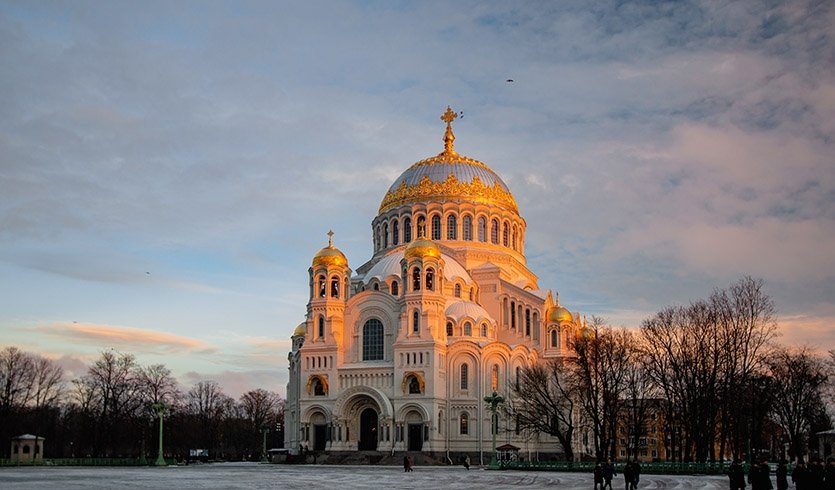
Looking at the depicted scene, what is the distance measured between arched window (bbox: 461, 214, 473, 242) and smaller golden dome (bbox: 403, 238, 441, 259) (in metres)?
9.36

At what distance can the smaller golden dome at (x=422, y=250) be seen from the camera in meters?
63.5

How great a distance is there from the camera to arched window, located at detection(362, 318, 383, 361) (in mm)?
64562

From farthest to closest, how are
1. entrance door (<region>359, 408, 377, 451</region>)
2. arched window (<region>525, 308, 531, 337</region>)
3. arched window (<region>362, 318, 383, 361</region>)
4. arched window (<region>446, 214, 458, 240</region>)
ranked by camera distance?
arched window (<region>446, 214, 458, 240</region>) → arched window (<region>525, 308, 531, 337</region>) → arched window (<region>362, 318, 383, 361</region>) → entrance door (<region>359, 408, 377, 451</region>)

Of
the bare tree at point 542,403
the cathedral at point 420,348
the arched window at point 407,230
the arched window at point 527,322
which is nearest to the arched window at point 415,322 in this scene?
the cathedral at point 420,348

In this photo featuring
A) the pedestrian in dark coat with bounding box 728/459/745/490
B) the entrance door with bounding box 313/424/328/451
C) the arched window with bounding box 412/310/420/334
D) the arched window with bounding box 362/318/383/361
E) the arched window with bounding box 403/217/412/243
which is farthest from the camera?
the arched window with bounding box 403/217/412/243

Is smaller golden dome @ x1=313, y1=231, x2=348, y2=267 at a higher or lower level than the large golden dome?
lower

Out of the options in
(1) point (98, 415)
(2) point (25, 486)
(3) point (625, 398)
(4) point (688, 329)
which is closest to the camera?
(2) point (25, 486)

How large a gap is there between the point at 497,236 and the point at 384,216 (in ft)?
31.1

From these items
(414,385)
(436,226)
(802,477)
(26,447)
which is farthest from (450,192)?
(802,477)

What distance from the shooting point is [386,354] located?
6400 cm

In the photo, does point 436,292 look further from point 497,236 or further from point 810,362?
point 810,362

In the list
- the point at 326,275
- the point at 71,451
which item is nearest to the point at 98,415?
the point at 71,451

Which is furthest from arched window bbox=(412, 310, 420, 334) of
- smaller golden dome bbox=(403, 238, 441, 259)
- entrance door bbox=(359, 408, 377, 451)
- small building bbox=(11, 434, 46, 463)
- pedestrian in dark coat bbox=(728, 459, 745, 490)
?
pedestrian in dark coat bbox=(728, 459, 745, 490)

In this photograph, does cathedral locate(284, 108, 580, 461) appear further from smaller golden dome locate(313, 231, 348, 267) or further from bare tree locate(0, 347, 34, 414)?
bare tree locate(0, 347, 34, 414)
